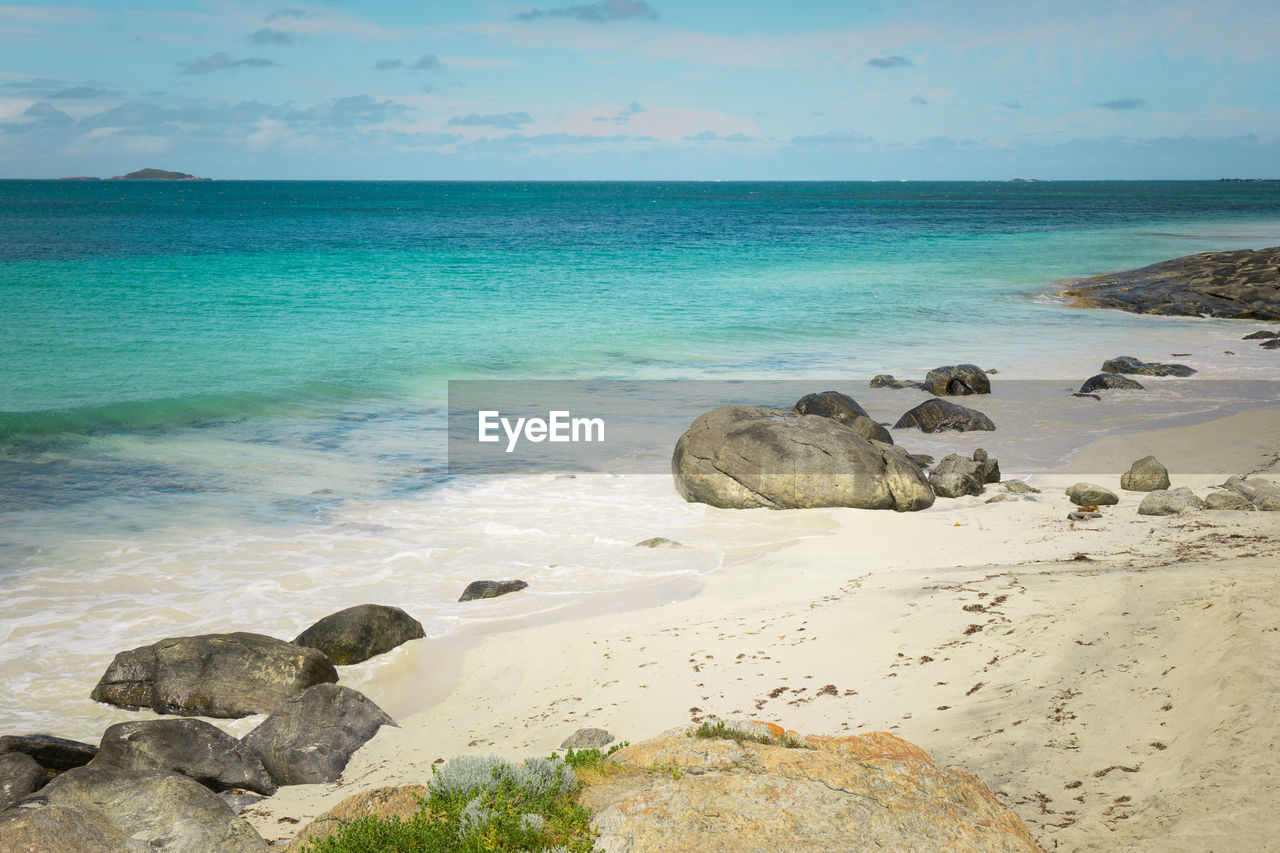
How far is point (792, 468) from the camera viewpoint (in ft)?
39.8

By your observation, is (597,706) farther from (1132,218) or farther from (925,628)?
(1132,218)

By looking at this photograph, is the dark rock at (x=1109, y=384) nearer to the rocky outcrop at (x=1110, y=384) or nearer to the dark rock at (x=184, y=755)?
the rocky outcrop at (x=1110, y=384)

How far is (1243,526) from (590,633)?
6716 millimetres

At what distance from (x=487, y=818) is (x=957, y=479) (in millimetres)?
9572

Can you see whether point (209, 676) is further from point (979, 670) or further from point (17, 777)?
point (979, 670)

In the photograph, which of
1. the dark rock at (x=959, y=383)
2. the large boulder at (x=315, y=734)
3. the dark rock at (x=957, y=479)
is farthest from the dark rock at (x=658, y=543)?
the dark rock at (x=959, y=383)

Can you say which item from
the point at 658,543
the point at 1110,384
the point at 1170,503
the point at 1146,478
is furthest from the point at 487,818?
the point at 1110,384

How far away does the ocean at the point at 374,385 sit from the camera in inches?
386

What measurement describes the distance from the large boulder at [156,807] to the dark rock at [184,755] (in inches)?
23.8

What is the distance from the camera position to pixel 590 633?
27.8ft

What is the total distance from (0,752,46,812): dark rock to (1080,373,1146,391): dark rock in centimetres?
1905

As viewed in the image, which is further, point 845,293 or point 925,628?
point 845,293

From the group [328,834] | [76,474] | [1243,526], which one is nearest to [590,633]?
[328,834]

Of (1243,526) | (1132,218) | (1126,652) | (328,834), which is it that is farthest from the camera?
(1132,218)
